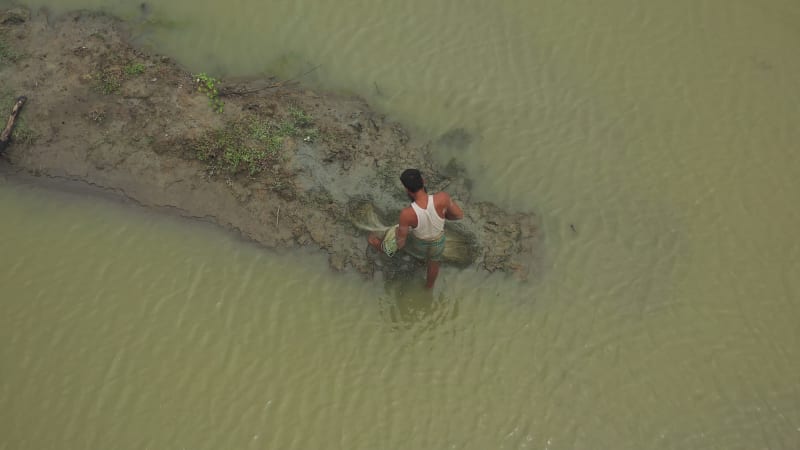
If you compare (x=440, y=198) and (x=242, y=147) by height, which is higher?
(x=242, y=147)

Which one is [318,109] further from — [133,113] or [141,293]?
[141,293]

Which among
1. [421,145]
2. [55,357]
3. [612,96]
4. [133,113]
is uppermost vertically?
[612,96]

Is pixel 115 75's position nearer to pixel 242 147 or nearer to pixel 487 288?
pixel 242 147

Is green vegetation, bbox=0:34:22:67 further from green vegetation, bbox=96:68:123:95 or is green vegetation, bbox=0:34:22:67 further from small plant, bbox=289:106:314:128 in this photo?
small plant, bbox=289:106:314:128

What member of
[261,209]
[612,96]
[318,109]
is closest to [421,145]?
[318,109]

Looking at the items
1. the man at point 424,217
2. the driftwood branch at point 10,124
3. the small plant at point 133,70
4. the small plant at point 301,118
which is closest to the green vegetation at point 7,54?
the driftwood branch at point 10,124

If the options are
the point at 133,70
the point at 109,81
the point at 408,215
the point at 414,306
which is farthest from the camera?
the point at 133,70

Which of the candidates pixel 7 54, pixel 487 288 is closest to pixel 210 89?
pixel 7 54
